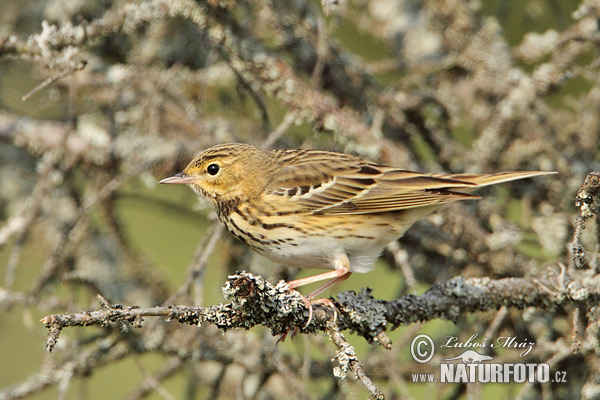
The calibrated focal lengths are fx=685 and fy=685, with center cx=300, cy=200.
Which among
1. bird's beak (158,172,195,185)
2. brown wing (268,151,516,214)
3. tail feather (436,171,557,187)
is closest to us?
tail feather (436,171,557,187)

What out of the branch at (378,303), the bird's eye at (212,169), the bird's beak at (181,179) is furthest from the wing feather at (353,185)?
the branch at (378,303)

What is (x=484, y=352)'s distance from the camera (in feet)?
11.7

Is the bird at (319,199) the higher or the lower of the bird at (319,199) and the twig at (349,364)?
the higher

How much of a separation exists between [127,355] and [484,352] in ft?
6.16

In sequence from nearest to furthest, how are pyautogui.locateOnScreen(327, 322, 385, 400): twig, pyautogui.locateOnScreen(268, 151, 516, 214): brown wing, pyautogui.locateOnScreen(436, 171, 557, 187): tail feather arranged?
pyautogui.locateOnScreen(327, 322, 385, 400): twig < pyautogui.locateOnScreen(436, 171, 557, 187): tail feather < pyautogui.locateOnScreen(268, 151, 516, 214): brown wing

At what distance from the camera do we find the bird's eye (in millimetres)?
3772

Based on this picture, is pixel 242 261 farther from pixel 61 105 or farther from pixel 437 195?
pixel 61 105

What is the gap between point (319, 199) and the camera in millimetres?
3666

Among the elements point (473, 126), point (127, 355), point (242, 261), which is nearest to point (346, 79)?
point (473, 126)

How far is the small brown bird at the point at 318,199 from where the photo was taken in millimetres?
3469

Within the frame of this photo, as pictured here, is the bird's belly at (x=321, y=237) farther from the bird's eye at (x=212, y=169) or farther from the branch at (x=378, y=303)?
the branch at (x=378, y=303)

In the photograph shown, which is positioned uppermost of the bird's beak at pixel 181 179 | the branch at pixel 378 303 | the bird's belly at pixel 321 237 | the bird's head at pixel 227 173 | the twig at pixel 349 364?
the bird's head at pixel 227 173

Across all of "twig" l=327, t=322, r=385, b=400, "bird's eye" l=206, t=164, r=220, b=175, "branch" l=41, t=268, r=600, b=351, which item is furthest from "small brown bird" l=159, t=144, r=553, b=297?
"twig" l=327, t=322, r=385, b=400

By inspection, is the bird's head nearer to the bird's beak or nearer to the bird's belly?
the bird's beak
